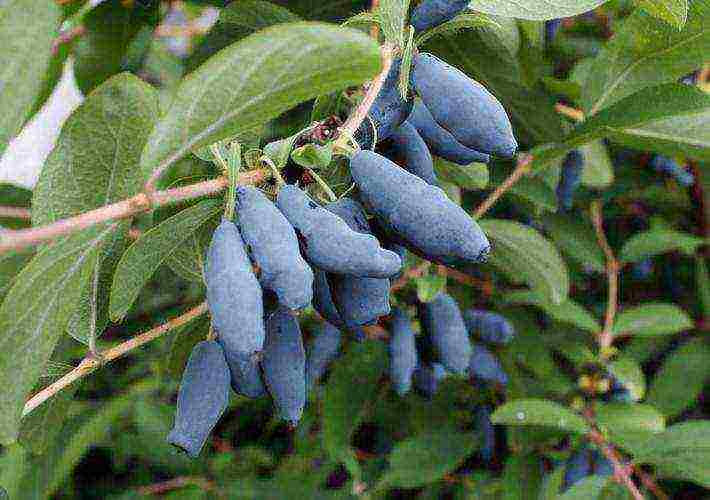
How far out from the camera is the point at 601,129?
1038mm

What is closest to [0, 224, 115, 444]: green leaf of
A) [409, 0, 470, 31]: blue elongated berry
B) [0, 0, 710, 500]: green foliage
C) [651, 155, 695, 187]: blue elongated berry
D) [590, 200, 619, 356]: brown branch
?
[0, 0, 710, 500]: green foliage

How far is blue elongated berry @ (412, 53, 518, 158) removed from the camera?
0.69 metres

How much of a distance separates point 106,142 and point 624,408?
1.00m

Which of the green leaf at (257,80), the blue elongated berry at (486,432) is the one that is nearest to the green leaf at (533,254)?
the blue elongated berry at (486,432)

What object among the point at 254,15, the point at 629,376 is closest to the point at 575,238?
the point at 629,376

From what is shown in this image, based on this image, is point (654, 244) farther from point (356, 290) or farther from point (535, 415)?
point (356, 290)

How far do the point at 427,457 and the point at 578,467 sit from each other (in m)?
0.28

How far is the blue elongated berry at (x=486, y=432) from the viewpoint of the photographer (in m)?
1.51

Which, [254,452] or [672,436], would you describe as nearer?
[672,436]

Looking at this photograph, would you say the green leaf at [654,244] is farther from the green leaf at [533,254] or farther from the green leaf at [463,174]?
the green leaf at [463,174]

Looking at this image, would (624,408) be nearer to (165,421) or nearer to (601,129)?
(601,129)

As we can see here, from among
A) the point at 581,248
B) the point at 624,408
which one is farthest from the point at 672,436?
the point at 581,248

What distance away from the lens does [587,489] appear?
1.20 meters

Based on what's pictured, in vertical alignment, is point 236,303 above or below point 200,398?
above
